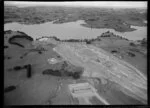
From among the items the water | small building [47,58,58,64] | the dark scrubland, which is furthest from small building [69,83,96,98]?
the dark scrubland

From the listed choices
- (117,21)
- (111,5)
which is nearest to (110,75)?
(117,21)

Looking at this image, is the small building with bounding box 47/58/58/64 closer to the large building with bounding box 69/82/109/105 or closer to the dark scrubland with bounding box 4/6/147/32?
the large building with bounding box 69/82/109/105

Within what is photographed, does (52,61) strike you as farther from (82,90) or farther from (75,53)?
(82,90)

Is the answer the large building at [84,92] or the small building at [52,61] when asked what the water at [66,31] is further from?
the large building at [84,92]

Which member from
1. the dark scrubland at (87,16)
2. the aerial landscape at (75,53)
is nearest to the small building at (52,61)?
the aerial landscape at (75,53)

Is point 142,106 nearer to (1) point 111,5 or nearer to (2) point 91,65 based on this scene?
(2) point 91,65

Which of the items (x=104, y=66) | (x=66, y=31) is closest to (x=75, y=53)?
(x=66, y=31)

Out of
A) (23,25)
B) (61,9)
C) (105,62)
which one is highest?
(61,9)
